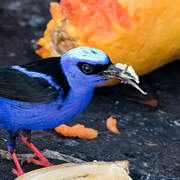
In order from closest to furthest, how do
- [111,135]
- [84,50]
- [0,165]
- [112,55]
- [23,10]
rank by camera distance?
[84,50]
[0,165]
[111,135]
[112,55]
[23,10]

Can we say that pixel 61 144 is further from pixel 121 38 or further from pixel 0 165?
pixel 121 38

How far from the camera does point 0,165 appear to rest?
229cm

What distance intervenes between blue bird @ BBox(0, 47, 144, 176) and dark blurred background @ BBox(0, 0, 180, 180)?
0.43 meters

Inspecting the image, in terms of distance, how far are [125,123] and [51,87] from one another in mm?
1204

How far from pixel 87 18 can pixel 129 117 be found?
0.86 metres

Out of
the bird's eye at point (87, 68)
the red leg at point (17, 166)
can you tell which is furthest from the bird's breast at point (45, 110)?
the red leg at point (17, 166)

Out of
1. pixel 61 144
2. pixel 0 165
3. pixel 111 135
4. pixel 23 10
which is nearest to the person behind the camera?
pixel 0 165

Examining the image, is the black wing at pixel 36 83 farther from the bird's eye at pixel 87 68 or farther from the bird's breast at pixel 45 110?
the bird's eye at pixel 87 68

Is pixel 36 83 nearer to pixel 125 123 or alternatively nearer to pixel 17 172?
pixel 17 172

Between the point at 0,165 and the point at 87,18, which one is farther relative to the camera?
the point at 87,18

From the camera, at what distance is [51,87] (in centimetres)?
197

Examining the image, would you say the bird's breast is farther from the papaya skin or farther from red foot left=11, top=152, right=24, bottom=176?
the papaya skin

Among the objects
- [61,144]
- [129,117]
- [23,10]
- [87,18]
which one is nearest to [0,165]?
[61,144]

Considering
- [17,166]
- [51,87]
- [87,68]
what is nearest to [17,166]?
[17,166]
